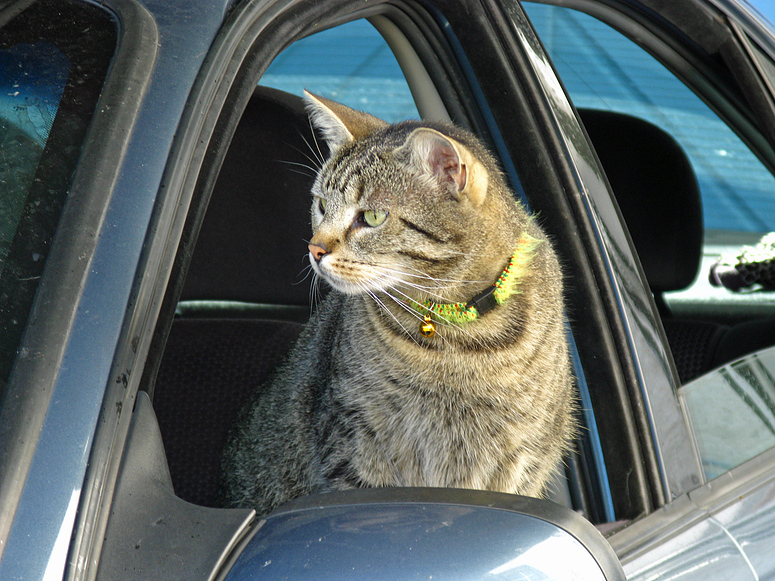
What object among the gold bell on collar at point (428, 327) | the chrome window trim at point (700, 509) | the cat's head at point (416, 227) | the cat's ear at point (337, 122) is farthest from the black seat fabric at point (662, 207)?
the gold bell on collar at point (428, 327)

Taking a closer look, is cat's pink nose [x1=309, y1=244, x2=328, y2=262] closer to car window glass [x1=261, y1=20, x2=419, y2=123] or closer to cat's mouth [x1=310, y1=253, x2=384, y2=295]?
cat's mouth [x1=310, y1=253, x2=384, y2=295]

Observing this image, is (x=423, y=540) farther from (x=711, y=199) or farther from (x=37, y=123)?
(x=711, y=199)

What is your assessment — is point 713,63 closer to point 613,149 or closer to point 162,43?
point 613,149

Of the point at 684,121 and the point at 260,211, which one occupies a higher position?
the point at 684,121

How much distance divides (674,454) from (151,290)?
980 millimetres

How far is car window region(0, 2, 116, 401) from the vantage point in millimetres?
695

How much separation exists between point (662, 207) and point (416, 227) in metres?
1.15

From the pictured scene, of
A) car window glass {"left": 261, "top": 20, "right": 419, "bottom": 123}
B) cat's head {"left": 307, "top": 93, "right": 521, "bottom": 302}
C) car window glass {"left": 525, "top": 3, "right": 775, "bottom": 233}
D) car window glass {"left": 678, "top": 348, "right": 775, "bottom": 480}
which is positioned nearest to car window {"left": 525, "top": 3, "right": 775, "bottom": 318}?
car window glass {"left": 525, "top": 3, "right": 775, "bottom": 233}

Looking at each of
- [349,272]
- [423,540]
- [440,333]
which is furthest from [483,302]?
[423,540]

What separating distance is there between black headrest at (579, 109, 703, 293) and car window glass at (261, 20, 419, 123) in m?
0.59

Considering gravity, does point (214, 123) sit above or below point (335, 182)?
above

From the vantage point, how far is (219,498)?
5.36 ft

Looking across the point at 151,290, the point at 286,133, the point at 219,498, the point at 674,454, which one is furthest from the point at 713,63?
the point at 219,498

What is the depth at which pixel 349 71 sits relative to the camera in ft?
6.49
